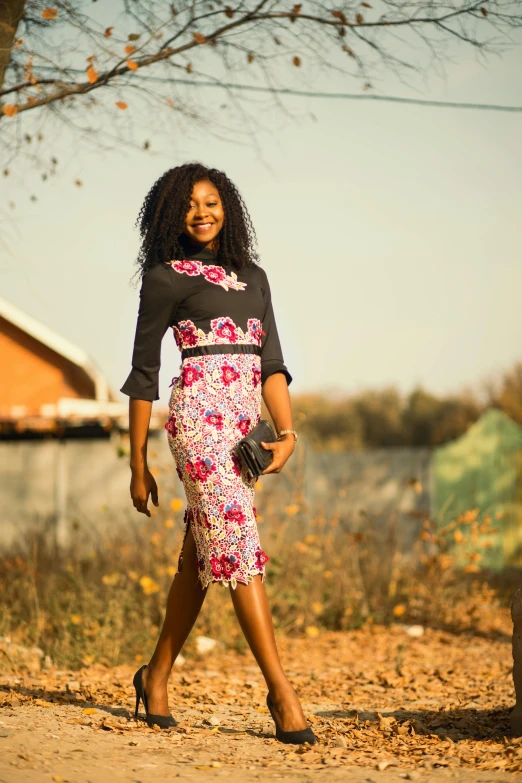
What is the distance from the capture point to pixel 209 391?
3.11 meters

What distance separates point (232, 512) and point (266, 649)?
446 millimetres

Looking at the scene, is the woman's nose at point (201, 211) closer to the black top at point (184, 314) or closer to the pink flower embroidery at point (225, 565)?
the black top at point (184, 314)

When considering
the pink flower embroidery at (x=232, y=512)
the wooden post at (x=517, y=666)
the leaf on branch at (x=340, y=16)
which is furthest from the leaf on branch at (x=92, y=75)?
the wooden post at (x=517, y=666)

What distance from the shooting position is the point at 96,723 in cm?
330

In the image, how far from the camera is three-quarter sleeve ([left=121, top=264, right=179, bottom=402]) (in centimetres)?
317

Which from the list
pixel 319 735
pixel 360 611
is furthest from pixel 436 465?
pixel 319 735

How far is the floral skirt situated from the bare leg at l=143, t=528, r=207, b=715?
93mm

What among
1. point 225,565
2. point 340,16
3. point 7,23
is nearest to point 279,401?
point 225,565

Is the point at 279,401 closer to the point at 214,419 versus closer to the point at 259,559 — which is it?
the point at 214,419

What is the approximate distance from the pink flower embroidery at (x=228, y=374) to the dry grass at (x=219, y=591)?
2354 mm

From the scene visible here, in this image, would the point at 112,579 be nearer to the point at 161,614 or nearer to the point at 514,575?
the point at 161,614

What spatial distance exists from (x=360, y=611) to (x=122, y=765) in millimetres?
4021

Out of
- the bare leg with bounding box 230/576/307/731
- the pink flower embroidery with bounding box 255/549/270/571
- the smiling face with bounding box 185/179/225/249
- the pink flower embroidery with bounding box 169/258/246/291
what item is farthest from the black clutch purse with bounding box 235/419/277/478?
the smiling face with bounding box 185/179/225/249

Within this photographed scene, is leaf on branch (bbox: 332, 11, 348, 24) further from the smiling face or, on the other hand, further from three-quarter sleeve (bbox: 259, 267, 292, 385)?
three-quarter sleeve (bbox: 259, 267, 292, 385)
